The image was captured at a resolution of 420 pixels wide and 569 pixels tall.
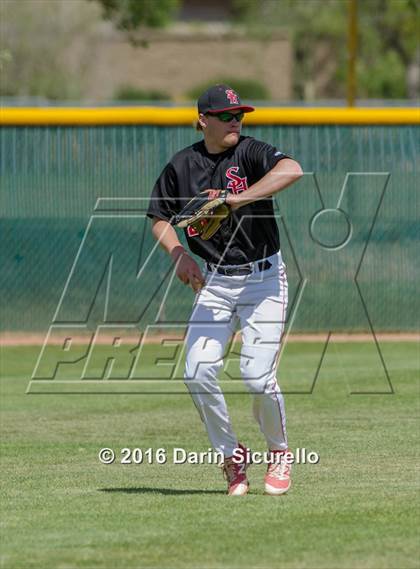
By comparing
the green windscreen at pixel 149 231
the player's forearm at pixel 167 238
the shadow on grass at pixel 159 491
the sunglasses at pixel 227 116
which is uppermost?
the sunglasses at pixel 227 116

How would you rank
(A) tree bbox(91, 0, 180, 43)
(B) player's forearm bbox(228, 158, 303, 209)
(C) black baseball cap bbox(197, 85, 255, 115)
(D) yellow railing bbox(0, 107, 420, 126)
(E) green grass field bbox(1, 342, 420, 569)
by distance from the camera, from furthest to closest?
(A) tree bbox(91, 0, 180, 43) < (D) yellow railing bbox(0, 107, 420, 126) < (C) black baseball cap bbox(197, 85, 255, 115) < (B) player's forearm bbox(228, 158, 303, 209) < (E) green grass field bbox(1, 342, 420, 569)

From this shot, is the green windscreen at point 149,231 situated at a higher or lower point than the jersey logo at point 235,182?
lower

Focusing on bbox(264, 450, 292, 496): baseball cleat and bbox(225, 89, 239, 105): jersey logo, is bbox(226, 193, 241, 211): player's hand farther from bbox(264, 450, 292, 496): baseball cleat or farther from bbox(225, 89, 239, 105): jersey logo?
bbox(264, 450, 292, 496): baseball cleat

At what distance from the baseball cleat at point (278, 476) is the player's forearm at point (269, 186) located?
1418 mm

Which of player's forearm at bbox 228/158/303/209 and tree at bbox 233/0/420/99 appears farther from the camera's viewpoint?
tree at bbox 233/0/420/99

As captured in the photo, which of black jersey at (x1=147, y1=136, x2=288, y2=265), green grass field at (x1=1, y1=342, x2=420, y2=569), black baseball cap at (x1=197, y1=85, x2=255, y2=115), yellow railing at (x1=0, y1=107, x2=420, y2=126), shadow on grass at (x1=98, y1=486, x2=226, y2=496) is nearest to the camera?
green grass field at (x1=1, y1=342, x2=420, y2=569)

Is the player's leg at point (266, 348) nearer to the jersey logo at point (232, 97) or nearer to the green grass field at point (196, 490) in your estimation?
the green grass field at point (196, 490)

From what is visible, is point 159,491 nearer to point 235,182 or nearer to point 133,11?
point 235,182

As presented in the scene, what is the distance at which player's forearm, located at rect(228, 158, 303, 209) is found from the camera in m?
6.93

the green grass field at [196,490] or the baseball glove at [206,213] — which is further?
the baseball glove at [206,213]

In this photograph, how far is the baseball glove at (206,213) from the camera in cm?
699

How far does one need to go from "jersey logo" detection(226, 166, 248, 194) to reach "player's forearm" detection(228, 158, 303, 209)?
201mm

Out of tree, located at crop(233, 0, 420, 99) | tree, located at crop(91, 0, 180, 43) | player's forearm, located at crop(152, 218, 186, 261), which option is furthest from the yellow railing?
tree, located at crop(233, 0, 420, 99)

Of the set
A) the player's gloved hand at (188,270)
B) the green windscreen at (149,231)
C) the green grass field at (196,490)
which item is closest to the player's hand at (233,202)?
the player's gloved hand at (188,270)
